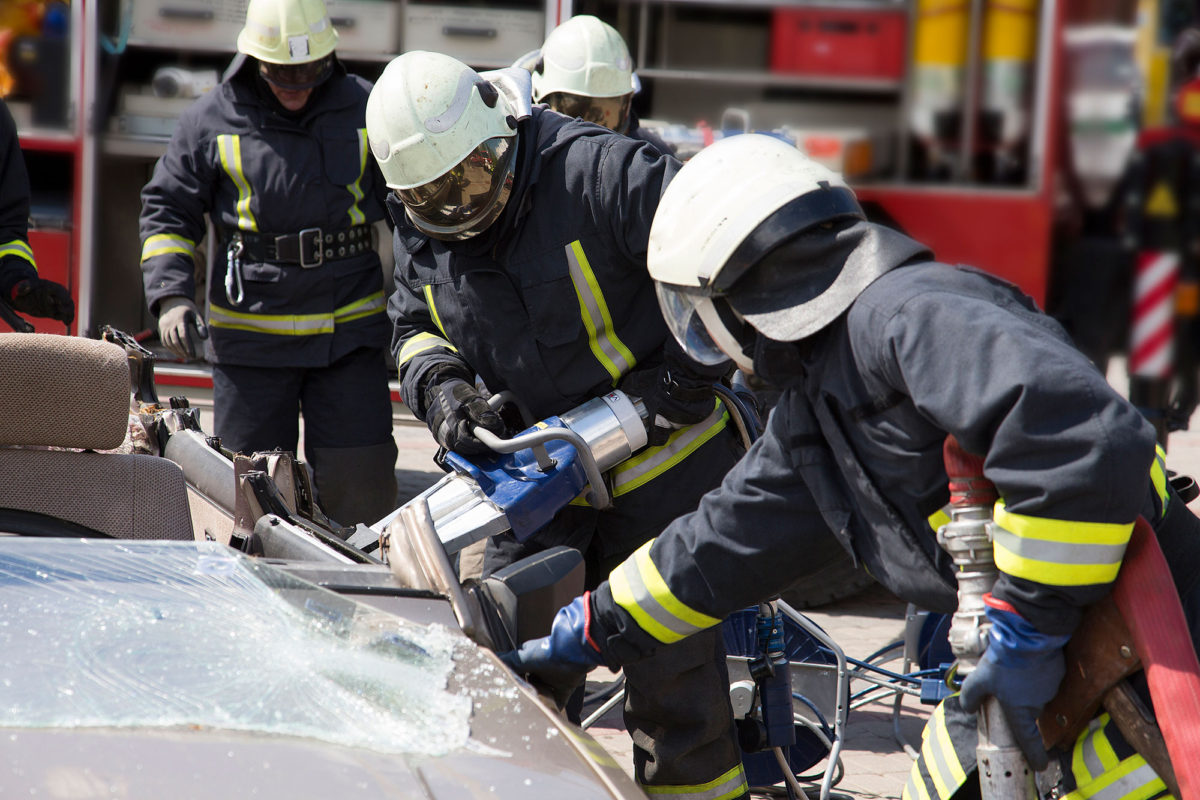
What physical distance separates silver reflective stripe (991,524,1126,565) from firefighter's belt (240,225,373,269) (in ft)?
10.6

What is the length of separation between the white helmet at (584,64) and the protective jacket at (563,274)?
1.36 meters

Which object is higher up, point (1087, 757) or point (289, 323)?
point (289, 323)

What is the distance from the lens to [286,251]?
14.8ft

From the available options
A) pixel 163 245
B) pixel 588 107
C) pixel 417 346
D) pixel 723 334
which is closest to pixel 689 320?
pixel 723 334

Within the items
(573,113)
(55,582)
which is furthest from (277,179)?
(55,582)

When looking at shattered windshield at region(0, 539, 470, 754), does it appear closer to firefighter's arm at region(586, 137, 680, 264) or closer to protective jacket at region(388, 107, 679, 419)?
protective jacket at region(388, 107, 679, 419)

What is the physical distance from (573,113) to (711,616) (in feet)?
8.54

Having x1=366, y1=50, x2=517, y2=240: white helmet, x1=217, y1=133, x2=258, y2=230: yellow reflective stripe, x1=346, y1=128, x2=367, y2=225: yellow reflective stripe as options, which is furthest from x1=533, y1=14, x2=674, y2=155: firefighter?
x1=366, y1=50, x2=517, y2=240: white helmet

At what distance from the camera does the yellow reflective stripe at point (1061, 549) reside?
1711 millimetres

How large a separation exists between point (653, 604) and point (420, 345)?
1.32m

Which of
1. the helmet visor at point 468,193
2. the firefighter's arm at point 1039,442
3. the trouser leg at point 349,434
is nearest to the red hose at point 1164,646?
the firefighter's arm at point 1039,442

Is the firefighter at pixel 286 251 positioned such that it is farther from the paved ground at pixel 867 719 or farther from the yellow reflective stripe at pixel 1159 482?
the yellow reflective stripe at pixel 1159 482

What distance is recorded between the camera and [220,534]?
2896 mm

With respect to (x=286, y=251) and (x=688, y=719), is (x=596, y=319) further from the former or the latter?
(x=286, y=251)
